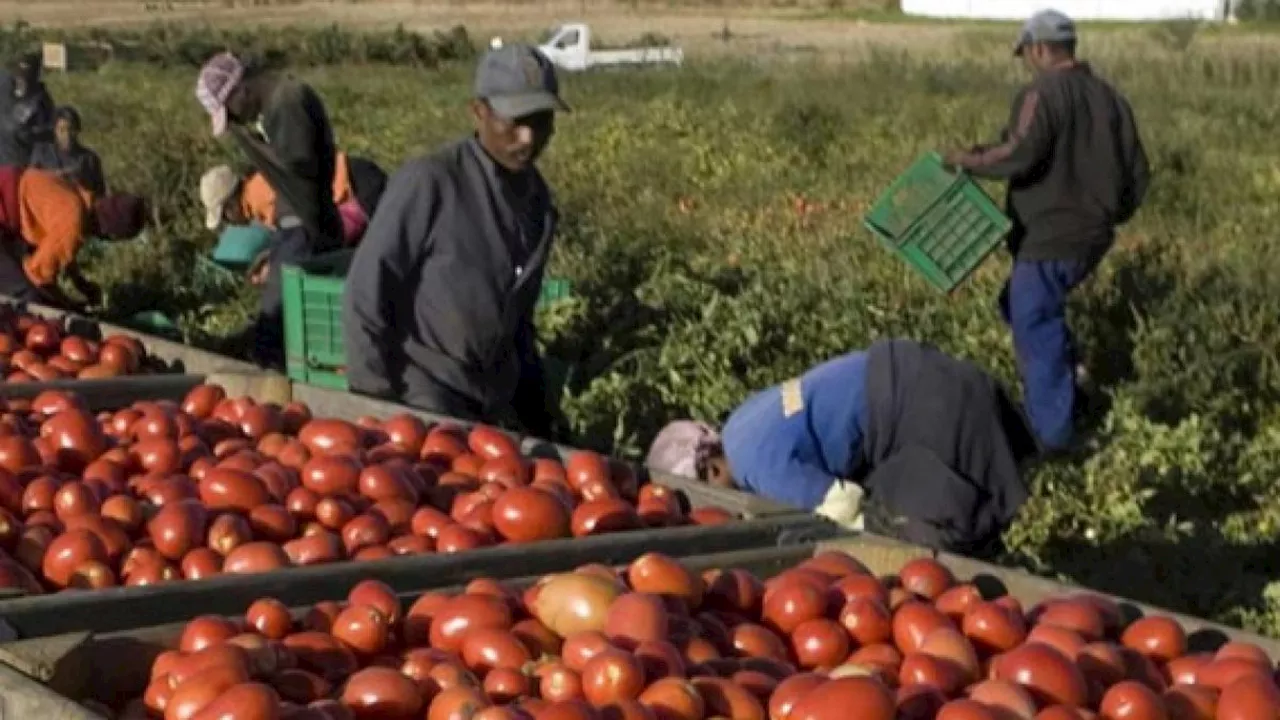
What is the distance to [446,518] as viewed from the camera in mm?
3865

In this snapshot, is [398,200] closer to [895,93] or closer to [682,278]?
[682,278]

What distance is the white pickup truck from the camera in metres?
35.7

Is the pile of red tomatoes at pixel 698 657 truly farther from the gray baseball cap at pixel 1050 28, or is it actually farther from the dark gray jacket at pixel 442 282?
the gray baseball cap at pixel 1050 28

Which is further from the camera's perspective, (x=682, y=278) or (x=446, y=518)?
(x=682, y=278)

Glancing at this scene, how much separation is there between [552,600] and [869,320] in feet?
20.1

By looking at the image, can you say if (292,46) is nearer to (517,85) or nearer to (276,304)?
(276,304)

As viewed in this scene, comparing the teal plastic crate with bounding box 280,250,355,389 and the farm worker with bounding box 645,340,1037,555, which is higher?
the farm worker with bounding box 645,340,1037,555

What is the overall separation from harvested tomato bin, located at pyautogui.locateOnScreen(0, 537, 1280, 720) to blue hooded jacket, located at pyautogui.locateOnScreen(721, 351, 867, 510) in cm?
146

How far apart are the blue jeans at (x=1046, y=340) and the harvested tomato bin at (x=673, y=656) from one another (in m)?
4.89

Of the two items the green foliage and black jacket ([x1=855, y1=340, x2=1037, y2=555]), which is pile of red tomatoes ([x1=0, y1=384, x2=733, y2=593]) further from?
the green foliage

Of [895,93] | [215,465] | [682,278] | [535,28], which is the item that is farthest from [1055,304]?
[535,28]

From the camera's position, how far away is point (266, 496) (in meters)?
3.95

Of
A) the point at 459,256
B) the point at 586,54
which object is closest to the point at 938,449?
the point at 459,256

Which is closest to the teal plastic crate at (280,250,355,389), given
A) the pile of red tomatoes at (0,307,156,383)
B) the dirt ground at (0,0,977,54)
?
the pile of red tomatoes at (0,307,156,383)
